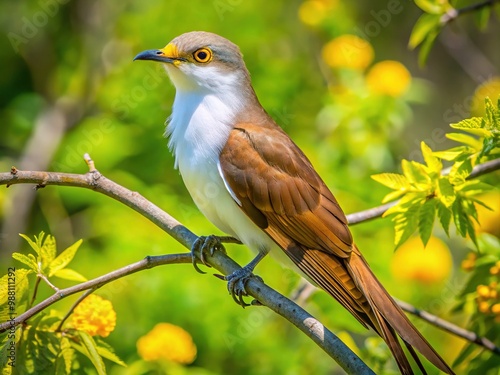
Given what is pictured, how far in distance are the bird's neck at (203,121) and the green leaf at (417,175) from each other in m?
0.95

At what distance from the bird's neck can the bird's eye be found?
0.16m

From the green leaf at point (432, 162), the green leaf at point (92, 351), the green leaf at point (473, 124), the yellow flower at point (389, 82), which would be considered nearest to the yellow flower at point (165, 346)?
the green leaf at point (92, 351)

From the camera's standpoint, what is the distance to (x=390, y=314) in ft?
9.84

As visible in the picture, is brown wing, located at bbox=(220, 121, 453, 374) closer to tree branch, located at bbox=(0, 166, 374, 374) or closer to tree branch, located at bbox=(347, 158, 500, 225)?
tree branch, located at bbox=(347, 158, 500, 225)

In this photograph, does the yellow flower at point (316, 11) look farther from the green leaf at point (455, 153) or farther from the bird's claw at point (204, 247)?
the green leaf at point (455, 153)

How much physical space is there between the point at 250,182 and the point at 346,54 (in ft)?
8.09

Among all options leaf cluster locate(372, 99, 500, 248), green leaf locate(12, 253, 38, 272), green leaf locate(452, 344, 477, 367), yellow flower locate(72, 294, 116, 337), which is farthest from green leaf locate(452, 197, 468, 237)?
green leaf locate(12, 253, 38, 272)

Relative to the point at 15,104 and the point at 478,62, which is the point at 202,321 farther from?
the point at 478,62

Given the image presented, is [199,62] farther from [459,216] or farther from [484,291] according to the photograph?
[484,291]

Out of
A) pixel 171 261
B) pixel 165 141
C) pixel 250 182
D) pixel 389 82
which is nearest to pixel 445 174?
pixel 250 182

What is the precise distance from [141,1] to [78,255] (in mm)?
2625

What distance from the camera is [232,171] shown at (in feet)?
11.5

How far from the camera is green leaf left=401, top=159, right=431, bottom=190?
Result: 302 centimetres

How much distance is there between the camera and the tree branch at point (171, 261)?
2.47m
